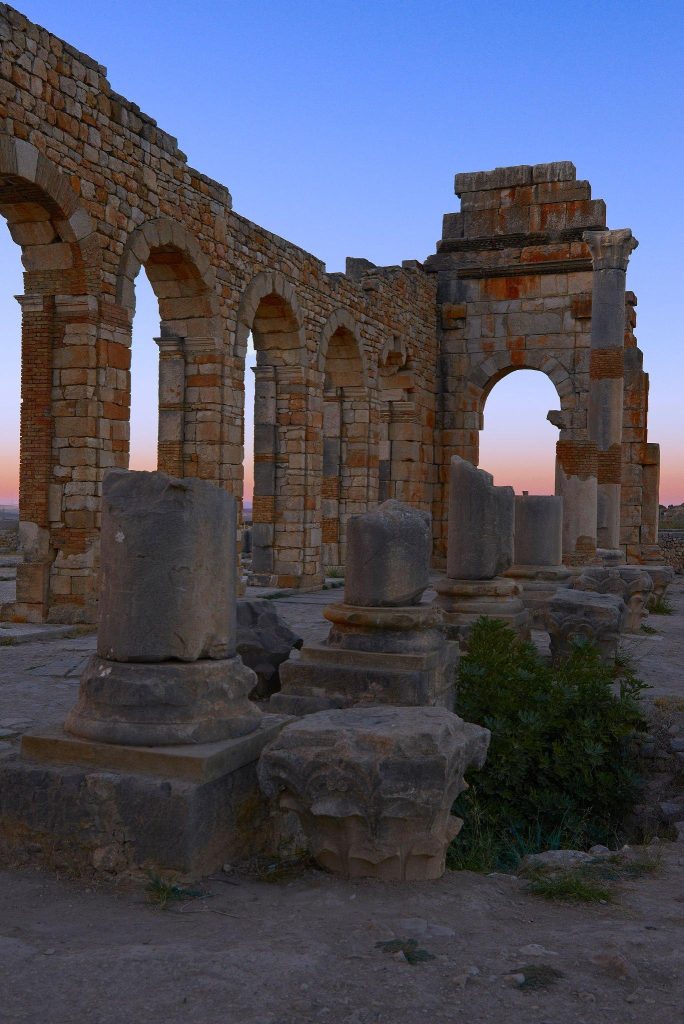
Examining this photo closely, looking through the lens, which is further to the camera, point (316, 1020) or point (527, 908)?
point (527, 908)

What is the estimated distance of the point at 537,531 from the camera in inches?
453

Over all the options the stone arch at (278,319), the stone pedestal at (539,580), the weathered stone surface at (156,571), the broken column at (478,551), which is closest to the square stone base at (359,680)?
the weathered stone surface at (156,571)

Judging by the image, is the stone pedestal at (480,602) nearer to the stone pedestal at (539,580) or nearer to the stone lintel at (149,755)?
the stone pedestal at (539,580)

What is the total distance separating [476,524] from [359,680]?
10.8 ft

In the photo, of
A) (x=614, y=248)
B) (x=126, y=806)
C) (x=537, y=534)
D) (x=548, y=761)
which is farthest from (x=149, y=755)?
(x=614, y=248)

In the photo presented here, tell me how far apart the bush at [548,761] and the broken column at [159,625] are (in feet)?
5.52

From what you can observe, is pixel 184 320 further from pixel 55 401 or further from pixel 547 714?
pixel 547 714

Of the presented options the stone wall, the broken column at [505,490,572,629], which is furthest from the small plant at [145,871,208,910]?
the stone wall

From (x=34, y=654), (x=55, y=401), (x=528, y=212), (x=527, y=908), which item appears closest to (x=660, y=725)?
(x=527, y=908)

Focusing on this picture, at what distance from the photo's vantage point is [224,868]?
11.9 ft

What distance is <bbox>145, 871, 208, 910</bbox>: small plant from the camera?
10.8 ft

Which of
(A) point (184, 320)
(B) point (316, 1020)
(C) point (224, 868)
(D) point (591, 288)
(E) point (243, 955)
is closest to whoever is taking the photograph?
(B) point (316, 1020)

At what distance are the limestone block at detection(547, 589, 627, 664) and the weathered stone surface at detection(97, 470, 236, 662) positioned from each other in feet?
15.5

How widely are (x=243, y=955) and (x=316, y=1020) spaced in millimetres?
437
